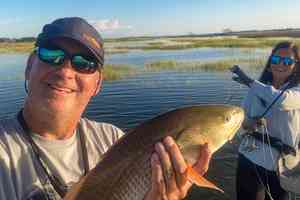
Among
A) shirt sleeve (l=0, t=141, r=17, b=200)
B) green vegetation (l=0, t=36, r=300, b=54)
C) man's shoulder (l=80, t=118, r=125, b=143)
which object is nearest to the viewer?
shirt sleeve (l=0, t=141, r=17, b=200)

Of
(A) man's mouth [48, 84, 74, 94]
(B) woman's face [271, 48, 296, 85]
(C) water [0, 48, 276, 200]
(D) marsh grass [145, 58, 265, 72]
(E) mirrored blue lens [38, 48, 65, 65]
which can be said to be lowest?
(C) water [0, 48, 276, 200]

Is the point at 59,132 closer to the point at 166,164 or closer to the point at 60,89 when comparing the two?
the point at 60,89

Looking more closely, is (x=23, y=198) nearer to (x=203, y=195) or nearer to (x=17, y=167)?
(x=17, y=167)

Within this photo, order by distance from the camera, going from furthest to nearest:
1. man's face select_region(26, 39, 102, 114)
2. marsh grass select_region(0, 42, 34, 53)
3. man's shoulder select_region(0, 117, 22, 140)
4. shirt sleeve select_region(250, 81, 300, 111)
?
marsh grass select_region(0, 42, 34, 53) < shirt sleeve select_region(250, 81, 300, 111) < man's face select_region(26, 39, 102, 114) < man's shoulder select_region(0, 117, 22, 140)

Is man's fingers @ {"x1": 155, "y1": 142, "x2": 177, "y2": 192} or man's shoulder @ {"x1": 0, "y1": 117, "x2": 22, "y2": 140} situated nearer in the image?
man's fingers @ {"x1": 155, "y1": 142, "x2": 177, "y2": 192}

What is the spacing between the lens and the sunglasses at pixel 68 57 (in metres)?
2.74

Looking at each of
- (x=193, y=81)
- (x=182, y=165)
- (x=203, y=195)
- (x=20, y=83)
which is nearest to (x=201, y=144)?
(x=182, y=165)

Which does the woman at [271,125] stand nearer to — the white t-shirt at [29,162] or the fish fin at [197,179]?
the fish fin at [197,179]

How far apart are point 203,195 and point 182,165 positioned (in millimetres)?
6839

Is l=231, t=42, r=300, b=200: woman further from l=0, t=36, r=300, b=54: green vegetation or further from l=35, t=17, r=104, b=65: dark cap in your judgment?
l=0, t=36, r=300, b=54: green vegetation

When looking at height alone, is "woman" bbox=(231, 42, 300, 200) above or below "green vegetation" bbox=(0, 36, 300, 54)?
above

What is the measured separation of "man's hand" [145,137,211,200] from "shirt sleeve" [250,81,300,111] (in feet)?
10.8

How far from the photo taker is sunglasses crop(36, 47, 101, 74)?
2742 mm

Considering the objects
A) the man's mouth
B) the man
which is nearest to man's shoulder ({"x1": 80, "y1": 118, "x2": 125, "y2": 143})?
the man
